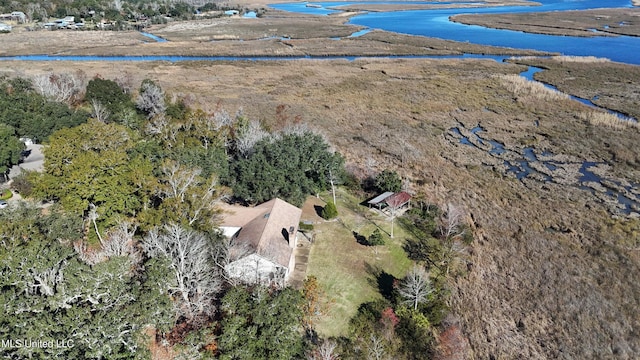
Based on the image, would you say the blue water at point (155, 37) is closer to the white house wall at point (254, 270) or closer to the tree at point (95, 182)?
the tree at point (95, 182)

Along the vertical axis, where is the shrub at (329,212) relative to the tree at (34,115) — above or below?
below

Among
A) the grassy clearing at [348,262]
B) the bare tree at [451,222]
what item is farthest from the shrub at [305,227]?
the bare tree at [451,222]

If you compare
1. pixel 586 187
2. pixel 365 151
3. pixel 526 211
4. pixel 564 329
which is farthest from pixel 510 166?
pixel 564 329

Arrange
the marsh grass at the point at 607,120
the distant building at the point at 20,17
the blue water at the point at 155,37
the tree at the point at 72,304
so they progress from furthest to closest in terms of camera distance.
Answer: the distant building at the point at 20,17 → the blue water at the point at 155,37 → the marsh grass at the point at 607,120 → the tree at the point at 72,304

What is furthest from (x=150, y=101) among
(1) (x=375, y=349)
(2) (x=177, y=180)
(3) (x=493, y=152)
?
(3) (x=493, y=152)

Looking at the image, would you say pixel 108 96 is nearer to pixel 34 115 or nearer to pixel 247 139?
pixel 34 115

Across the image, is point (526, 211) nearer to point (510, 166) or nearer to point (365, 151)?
point (510, 166)
